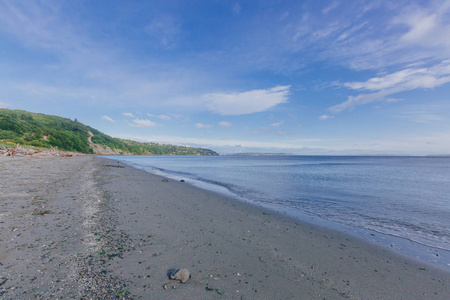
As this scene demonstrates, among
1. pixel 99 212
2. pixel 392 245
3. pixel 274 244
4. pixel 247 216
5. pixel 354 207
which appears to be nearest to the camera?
pixel 274 244

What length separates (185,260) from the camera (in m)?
5.24

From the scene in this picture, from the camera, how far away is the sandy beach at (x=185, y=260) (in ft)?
13.1

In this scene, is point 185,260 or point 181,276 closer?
point 181,276

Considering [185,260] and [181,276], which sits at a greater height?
[181,276]

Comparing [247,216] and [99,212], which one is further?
[247,216]

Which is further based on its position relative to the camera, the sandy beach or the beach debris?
the beach debris

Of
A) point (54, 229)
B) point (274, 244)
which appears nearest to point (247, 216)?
point (274, 244)

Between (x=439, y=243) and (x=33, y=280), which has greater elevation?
(x=33, y=280)

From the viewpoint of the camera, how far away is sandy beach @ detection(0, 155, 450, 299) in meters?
3.98

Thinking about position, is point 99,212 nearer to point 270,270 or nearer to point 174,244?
→ point 174,244

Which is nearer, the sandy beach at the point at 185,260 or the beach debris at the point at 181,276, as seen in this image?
the sandy beach at the point at 185,260

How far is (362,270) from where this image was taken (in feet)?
17.9

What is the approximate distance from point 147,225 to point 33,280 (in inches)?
156

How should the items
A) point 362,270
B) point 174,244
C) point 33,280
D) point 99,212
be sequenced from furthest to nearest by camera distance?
point 99,212 → point 174,244 → point 362,270 → point 33,280
